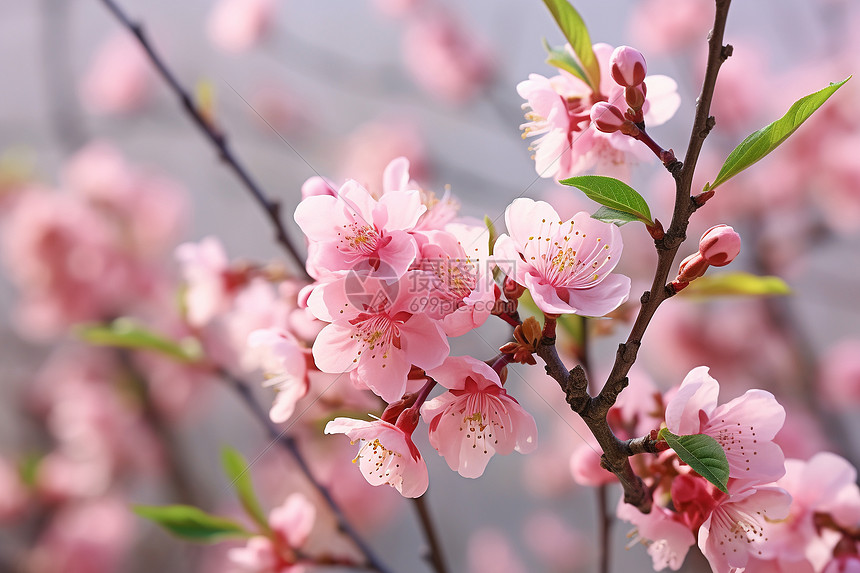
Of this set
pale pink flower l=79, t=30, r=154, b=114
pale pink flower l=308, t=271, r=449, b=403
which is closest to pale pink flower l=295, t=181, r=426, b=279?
pale pink flower l=308, t=271, r=449, b=403

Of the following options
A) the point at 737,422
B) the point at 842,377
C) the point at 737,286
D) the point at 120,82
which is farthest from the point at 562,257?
the point at 120,82

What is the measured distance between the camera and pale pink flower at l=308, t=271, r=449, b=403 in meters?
0.38

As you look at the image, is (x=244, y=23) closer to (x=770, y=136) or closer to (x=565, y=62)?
(x=565, y=62)

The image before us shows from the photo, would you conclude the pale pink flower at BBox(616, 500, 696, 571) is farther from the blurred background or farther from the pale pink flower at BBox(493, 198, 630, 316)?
the blurred background

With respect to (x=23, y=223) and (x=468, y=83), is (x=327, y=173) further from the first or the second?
(x=23, y=223)

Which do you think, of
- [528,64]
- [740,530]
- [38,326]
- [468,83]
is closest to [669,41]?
[528,64]

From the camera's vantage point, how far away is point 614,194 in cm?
37

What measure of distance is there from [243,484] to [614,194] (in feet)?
1.56

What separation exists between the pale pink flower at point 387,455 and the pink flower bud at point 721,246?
220 millimetres

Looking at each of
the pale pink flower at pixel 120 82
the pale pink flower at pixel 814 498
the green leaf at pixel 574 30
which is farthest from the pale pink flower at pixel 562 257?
the pale pink flower at pixel 120 82

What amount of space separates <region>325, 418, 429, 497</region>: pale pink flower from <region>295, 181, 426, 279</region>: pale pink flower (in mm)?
100

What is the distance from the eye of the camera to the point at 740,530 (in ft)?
1.37

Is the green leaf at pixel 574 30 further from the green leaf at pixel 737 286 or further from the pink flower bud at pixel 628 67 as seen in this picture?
the green leaf at pixel 737 286

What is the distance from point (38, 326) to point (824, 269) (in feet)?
8.98
